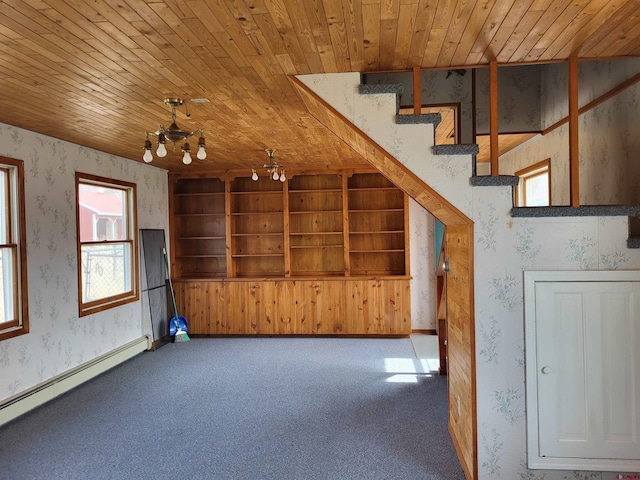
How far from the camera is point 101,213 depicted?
535cm

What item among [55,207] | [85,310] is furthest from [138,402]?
[55,207]

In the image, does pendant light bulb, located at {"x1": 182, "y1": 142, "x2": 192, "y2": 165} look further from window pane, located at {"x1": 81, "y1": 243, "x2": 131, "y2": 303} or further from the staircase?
window pane, located at {"x1": 81, "y1": 243, "x2": 131, "y2": 303}

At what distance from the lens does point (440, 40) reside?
2336 mm

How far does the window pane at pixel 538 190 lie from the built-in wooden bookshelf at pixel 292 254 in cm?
186

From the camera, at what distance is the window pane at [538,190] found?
4.79 metres

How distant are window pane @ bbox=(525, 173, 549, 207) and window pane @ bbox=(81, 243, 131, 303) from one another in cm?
515

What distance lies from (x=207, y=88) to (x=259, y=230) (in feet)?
14.1

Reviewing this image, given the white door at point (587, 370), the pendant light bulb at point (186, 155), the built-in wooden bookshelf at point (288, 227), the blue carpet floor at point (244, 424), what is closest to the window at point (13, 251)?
the blue carpet floor at point (244, 424)

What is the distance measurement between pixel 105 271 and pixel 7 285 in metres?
1.50

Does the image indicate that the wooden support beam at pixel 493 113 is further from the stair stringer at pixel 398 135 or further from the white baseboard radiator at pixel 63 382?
the white baseboard radiator at pixel 63 382

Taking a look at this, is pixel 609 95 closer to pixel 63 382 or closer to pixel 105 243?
pixel 105 243

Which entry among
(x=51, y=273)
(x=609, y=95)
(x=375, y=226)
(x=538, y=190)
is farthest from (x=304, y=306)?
(x=609, y=95)

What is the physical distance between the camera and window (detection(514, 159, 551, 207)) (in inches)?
179

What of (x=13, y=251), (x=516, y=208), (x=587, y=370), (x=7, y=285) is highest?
(x=516, y=208)
